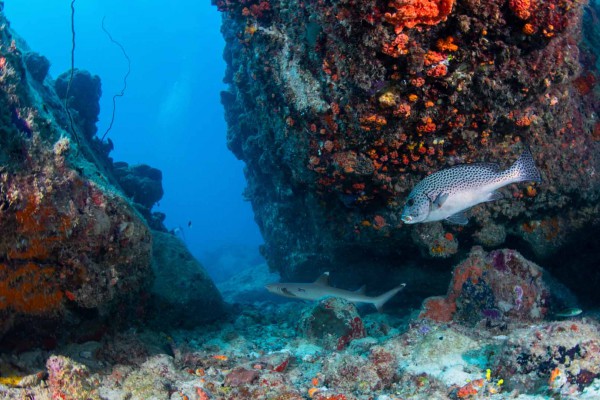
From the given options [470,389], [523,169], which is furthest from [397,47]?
[470,389]

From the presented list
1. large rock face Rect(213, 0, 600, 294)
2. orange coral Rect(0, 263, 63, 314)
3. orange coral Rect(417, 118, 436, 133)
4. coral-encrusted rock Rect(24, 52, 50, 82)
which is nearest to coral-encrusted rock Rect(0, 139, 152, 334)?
orange coral Rect(0, 263, 63, 314)

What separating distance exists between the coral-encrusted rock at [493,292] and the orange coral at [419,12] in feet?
13.1

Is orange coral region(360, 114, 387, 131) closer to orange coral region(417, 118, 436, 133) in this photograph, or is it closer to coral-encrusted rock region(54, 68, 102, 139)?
orange coral region(417, 118, 436, 133)

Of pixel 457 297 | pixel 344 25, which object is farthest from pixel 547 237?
pixel 344 25

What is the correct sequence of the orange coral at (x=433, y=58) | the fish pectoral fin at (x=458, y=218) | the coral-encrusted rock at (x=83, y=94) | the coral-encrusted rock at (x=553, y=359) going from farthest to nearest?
the coral-encrusted rock at (x=83, y=94), the fish pectoral fin at (x=458, y=218), the orange coral at (x=433, y=58), the coral-encrusted rock at (x=553, y=359)

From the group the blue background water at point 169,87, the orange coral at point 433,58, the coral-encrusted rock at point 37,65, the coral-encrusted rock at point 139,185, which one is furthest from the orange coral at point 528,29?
the blue background water at point 169,87

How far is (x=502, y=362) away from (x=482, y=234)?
3.11 m

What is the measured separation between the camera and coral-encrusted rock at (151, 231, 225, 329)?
23.1 ft

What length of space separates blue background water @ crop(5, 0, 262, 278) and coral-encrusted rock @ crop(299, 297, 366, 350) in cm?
8268

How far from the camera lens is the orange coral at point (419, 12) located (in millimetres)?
2963

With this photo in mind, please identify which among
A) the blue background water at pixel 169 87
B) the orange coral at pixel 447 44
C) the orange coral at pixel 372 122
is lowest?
the orange coral at pixel 372 122

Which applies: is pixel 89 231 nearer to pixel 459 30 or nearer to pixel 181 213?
pixel 459 30

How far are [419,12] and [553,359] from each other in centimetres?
315

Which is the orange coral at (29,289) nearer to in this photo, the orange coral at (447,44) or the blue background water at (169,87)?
the orange coral at (447,44)
